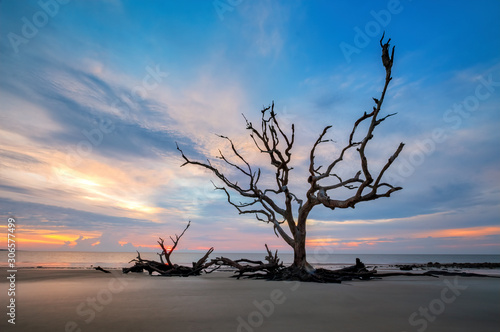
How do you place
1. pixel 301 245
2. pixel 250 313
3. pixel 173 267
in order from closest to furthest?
pixel 250 313, pixel 301 245, pixel 173 267

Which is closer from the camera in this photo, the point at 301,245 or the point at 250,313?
the point at 250,313

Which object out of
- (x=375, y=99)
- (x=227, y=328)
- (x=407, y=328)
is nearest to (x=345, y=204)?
(x=375, y=99)

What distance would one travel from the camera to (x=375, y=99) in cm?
862

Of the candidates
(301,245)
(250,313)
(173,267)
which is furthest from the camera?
(173,267)

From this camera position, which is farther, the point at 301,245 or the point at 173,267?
the point at 173,267

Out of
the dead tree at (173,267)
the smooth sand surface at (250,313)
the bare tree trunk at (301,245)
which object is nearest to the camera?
the smooth sand surface at (250,313)

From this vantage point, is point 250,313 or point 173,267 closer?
point 250,313

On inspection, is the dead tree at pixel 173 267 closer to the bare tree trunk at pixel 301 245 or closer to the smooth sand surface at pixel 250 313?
the bare tree trunk at pixel 301 245

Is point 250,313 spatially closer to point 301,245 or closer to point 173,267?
point 301,245

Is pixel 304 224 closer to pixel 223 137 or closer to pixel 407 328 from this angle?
pixel 223 137

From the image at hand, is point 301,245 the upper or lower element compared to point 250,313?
upper

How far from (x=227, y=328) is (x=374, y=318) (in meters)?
2.17

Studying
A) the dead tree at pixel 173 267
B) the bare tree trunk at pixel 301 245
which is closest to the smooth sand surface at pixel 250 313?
the bare tree trunk at pixel 301 245

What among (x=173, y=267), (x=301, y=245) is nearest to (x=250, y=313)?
(x=301, y=245)
